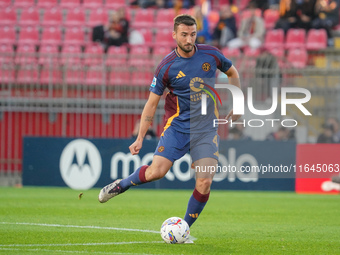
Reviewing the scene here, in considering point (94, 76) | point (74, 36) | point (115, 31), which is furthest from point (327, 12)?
point (94, 76)

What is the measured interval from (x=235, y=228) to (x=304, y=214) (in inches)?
99.6

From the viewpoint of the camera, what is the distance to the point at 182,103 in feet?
25.8

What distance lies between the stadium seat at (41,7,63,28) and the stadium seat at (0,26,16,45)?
1.07 m

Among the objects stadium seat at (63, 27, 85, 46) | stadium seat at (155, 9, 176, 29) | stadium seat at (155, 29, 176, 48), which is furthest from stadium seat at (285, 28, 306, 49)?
stadium seat at (63, 27, 85, 46)

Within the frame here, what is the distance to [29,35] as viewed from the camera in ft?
71.7

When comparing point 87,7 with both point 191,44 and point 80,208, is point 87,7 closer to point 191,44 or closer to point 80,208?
point 80,208

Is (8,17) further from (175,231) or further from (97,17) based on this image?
(175,231)

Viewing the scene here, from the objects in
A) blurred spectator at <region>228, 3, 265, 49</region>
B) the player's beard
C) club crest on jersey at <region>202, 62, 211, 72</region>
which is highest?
blurred spectator at <region>228, 3, 265, 49</region>

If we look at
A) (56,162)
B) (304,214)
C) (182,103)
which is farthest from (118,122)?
(182,103)

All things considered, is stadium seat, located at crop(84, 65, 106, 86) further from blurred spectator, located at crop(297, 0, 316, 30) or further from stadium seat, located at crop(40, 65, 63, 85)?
blurred spectator, located at crop(297, 0, 316, 30)

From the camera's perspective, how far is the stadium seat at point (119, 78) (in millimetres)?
18234

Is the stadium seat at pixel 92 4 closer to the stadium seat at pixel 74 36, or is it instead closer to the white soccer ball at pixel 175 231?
the stadium seat at pixel 74 36

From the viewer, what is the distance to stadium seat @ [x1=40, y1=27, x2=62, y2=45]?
21.5m

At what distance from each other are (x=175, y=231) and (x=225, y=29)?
14.1 metres
